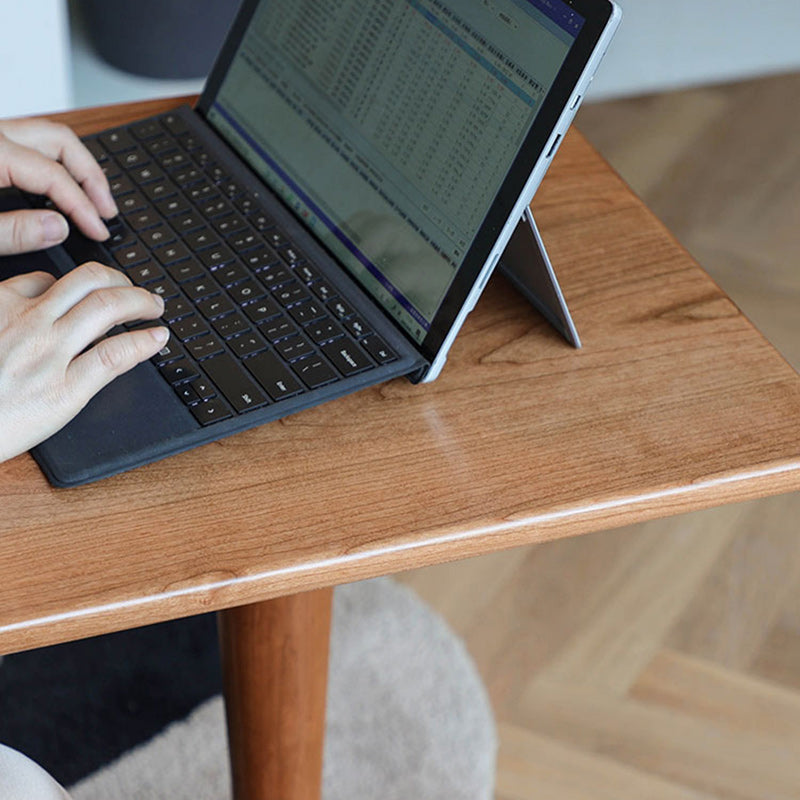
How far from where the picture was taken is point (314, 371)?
67 centimetres

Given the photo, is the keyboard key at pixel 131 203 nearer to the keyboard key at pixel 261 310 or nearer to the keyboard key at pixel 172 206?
the keyboard key at pixel 172 206

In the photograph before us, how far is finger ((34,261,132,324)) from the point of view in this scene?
2.18 ft

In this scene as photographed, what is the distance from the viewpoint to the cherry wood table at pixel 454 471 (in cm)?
57

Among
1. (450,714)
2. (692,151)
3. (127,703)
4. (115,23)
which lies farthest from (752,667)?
(115,23)

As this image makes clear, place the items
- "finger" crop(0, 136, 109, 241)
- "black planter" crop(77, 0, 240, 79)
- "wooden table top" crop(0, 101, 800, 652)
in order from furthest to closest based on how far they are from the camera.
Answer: "black planter" crop(77, 0, 240, 79), "finger" crop(0, 136, 109, 241), "wooden table top" crop(0, 101, 800, 652)

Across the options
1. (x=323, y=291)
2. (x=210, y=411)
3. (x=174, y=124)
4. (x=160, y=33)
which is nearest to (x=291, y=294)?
(x=323, y=291)

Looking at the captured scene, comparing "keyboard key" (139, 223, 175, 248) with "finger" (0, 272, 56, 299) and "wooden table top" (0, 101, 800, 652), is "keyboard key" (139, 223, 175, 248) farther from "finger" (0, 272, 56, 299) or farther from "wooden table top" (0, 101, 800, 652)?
"wooden table top" (0, 101, 800, 652)

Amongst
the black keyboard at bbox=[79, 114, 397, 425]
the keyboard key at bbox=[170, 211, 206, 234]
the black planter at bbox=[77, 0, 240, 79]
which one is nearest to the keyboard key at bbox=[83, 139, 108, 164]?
the black keyboard at bbox=[79, 114, 397, 425]

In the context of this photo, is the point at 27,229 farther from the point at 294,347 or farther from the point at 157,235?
the point at 294,347

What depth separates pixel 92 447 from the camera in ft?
2.04

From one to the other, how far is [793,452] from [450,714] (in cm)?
78

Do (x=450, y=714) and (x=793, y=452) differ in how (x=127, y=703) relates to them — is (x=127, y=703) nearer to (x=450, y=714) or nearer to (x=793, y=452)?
(x=450, y=714)

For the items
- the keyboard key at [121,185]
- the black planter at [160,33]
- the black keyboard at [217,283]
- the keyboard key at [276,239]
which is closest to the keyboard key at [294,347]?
the black keyboard at [217,283]

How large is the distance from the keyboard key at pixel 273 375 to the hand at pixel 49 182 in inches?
7.1
